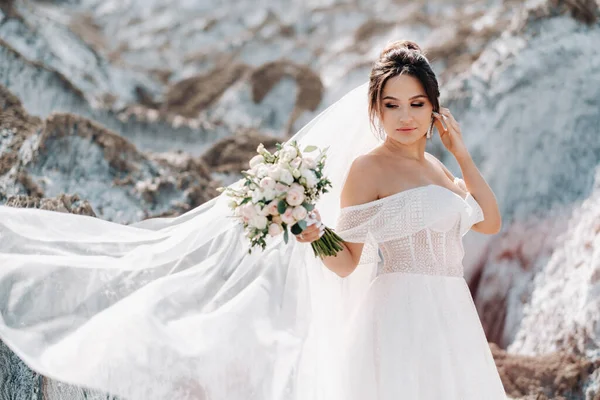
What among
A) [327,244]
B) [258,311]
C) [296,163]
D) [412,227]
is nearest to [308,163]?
[296,163]

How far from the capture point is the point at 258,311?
2.59 m

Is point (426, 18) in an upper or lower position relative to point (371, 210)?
upper

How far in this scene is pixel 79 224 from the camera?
2.92 m

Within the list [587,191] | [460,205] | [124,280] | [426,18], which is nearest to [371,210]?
[460,205]

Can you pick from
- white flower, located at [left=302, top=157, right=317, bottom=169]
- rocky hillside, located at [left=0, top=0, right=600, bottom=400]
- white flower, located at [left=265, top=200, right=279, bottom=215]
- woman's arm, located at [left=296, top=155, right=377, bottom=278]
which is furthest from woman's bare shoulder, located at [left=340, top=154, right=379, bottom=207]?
rocky hillside, located at [left=0, top=0, right=600, bottom=400]

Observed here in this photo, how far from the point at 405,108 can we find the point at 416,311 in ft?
2.24

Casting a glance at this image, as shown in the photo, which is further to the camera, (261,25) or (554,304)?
(261,25)

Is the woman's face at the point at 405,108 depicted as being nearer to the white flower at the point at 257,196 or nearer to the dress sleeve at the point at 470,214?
the dress sleeve at the point at 470,214

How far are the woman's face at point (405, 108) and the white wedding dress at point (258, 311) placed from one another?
223 mm

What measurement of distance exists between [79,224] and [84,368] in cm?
69

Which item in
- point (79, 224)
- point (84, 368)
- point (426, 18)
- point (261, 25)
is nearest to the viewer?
point (84, 368)

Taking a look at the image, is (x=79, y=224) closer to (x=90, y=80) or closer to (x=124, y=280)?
(x=124, y=280)

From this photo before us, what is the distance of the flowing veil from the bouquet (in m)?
0.32

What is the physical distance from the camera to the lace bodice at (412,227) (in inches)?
101
